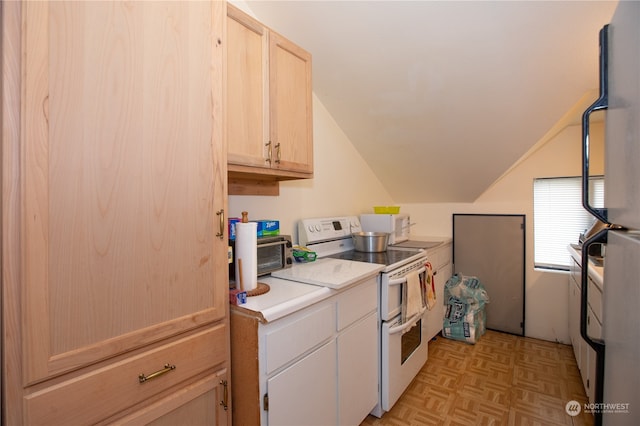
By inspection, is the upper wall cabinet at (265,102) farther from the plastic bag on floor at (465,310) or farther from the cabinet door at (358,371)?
the plastic bag on floor at (465,310)

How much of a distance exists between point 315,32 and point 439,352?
271cm

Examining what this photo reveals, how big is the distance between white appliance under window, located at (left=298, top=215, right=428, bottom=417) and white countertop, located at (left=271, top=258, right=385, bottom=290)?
0.20m

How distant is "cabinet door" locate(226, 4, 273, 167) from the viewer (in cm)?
136

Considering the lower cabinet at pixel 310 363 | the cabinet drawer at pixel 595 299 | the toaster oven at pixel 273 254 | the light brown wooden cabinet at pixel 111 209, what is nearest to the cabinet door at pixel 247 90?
the light brown wooden cabinet at pixel 111 209

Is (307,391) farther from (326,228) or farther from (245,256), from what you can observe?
(326,228)

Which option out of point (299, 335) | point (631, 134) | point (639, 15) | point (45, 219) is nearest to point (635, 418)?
point (631, 134)

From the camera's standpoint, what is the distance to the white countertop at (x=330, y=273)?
1452 mm

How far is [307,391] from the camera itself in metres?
1.32

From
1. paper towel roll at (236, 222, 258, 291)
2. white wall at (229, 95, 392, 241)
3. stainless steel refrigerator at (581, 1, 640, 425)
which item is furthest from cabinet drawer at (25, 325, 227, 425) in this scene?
stainless steel refrigerator at (581, 1, 640, 425)

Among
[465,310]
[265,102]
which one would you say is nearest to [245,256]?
[265,102]

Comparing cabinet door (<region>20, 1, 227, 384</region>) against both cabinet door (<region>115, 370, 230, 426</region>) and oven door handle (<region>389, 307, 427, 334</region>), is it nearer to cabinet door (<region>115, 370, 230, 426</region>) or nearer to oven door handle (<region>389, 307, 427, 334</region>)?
cabinet door (<region>115, 370, 230, 426</region>)

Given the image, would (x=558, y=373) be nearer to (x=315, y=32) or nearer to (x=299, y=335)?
(x=299, y=335)

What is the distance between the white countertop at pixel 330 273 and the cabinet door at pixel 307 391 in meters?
0.29

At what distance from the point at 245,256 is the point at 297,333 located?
1.29ft
